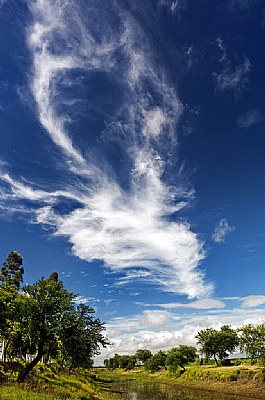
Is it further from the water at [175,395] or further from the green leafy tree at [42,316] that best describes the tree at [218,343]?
the green leafy tree at [42,316]

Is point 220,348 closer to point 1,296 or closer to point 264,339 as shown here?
point 264,339

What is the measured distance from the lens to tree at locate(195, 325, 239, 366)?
101312 mm

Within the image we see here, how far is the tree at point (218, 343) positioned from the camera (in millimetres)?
101312

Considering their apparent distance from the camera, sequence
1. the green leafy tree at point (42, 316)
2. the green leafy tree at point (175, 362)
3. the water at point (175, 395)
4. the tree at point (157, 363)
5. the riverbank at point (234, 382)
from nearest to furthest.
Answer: the green leafy tree at point (42, 316) → the water at point (175, 395) → the riverbank at point (234, 382) → the green leafy tree at point (175, 362) → the tree at point (157, 363)

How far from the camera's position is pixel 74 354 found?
124 ft

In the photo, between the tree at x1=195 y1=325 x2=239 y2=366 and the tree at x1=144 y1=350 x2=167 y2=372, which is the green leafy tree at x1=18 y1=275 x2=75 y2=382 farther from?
the tree at x1=144 y1=350 x2=167 y2=372

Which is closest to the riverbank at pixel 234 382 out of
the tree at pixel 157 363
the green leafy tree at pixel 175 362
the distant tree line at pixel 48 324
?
the distant tree line at pixel 48 324

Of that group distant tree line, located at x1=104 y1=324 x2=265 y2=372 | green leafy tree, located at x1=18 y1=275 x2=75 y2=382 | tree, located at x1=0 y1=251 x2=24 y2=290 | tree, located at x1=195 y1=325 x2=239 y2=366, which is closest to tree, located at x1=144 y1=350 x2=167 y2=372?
distant tree line, located at x1=104 y1=324 x2=265 y2=372

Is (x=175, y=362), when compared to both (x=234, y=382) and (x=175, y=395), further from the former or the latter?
(x=175, y=395)

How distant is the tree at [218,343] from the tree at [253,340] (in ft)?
78.2

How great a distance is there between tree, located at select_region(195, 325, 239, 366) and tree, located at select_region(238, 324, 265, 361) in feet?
78.2

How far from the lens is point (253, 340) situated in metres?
74.3

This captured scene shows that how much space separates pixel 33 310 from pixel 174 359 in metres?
102

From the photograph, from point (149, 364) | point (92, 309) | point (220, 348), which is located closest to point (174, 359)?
point (220, 348)
